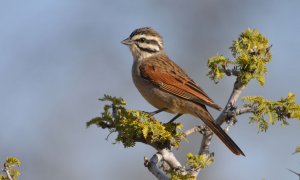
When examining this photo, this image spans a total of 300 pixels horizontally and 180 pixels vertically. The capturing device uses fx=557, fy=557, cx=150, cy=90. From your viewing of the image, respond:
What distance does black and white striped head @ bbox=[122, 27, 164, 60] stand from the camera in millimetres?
6973

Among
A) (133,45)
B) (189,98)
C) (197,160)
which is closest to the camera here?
(197,160)

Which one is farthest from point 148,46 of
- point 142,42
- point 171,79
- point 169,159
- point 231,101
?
point 169,159

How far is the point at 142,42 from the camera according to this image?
276 inches

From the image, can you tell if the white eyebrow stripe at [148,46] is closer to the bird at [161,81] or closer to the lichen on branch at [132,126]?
the bird at [161,81]

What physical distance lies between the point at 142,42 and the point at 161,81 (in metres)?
0.88

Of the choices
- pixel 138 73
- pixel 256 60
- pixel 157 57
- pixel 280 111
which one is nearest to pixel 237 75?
pixel 256 60

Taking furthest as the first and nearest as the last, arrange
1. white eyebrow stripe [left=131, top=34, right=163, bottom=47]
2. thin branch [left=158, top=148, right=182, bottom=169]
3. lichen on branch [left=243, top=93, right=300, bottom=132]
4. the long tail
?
1. white eyebrow stripe [left=131, top=34, right=163, bottom=47]
2. the long tail
3. lichen on branch [left=243, top=93, right=300, bottom=132]
4. thin branch [left=158, top=148, right=182, bottom=169]

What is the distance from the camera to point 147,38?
7031 millimetres

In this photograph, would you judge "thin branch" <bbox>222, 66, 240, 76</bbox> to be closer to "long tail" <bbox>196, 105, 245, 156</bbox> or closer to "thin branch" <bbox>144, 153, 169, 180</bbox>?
"long tail" <bbox>196, 105, 245, 156</bbox>

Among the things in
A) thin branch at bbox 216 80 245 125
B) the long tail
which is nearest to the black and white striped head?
the long tail

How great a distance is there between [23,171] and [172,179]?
6857 millimetres

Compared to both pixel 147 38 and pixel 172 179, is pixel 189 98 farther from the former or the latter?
pixel 172 179

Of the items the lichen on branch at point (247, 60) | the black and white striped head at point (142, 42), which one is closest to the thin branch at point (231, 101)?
the lichen on branch at point (247, 60)

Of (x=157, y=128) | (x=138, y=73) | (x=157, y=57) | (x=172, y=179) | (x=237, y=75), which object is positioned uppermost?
(x=157, y=57)
